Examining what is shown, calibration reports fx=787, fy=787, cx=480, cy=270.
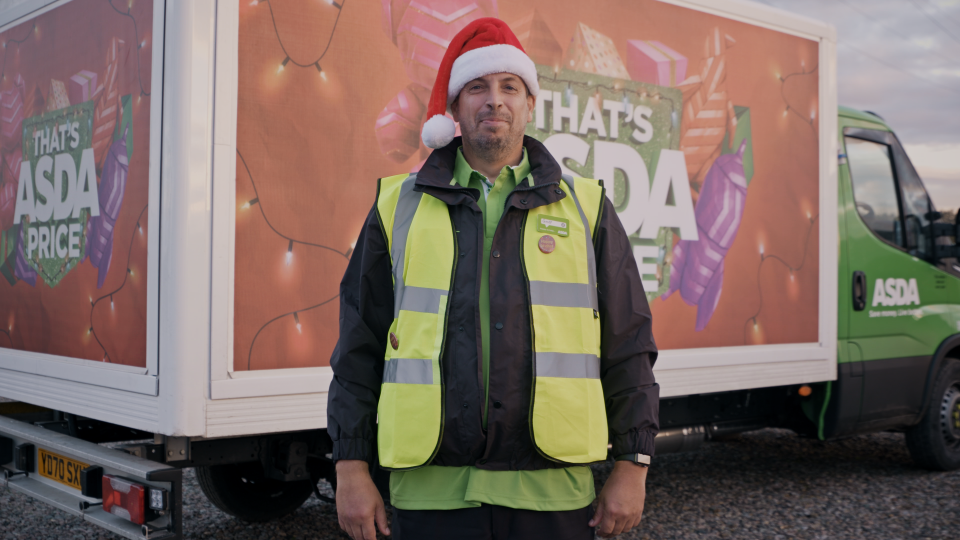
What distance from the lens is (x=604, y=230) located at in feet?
6.23

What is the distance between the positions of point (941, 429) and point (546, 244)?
5.04 m

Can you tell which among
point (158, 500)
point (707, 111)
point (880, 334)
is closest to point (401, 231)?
point (158, 500)

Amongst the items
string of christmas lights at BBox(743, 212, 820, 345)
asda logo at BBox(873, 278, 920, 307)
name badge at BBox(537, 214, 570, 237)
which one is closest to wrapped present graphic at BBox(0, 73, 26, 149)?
name badge at BBox(537, 214, 570, 237)

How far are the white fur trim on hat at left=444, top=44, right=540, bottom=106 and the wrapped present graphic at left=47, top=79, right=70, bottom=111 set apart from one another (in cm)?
231

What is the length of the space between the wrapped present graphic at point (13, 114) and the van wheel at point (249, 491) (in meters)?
1.87

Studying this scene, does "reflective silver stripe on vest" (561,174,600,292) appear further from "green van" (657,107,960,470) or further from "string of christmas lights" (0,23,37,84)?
"string of christmas lights" (0,23,37,84)

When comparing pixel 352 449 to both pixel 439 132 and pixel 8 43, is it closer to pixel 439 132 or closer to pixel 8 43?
pixel 439 132

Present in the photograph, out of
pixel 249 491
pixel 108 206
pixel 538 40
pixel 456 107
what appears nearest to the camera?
pixel 456 107

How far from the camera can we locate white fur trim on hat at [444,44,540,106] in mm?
1929

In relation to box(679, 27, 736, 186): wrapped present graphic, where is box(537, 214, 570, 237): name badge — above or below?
below

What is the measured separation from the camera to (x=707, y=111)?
4.23m

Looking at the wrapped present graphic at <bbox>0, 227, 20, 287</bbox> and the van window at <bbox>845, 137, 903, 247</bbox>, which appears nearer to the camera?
the wrapped present graphic at <bbox>0, 227, 20, 287</bbox>

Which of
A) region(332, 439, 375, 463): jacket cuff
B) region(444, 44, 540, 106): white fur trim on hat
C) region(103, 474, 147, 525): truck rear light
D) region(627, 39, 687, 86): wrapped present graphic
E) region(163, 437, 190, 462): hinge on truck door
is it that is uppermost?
region(627, 39, 687, 86): wrapped present graphic

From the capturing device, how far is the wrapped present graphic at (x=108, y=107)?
318cm
